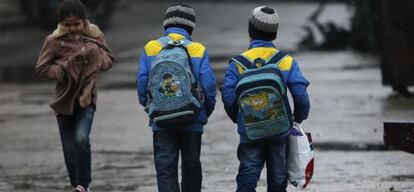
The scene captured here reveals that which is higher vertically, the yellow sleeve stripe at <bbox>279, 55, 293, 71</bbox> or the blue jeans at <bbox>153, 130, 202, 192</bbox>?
the yellow sleeve stripe at <bbox>279, 55, 293, 71</bbox>

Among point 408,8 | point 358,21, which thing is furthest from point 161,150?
point 358,21

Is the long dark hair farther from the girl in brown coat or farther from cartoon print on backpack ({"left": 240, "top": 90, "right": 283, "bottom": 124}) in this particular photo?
cartoon print on backpack ({"left": 240, "top": 90, "right": 283, "bottom": 124})

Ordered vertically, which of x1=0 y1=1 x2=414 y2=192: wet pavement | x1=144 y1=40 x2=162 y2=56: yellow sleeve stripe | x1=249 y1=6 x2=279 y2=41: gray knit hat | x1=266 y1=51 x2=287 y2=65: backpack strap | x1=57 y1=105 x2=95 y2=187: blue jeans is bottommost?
x1=0 y1=1 x2=414 y2=192: wet pavement

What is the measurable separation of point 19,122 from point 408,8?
5.30m

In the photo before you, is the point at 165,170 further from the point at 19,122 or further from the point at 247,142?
the point at 19,122

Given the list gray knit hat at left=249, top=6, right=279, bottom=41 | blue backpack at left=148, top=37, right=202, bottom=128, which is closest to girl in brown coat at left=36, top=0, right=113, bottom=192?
blue backpack at left=148, top=37, right=202, bottom=128

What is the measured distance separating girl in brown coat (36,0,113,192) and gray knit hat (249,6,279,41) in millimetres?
1482

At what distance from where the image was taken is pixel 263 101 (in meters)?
6.65

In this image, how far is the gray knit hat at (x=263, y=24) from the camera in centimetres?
683

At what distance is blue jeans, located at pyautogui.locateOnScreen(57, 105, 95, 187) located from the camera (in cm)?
773

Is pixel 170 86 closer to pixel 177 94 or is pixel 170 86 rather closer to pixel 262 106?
pixel 177 94

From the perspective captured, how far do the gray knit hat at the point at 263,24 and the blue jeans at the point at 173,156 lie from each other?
794mm

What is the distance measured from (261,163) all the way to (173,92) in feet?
2.60

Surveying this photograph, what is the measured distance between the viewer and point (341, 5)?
39.0m
